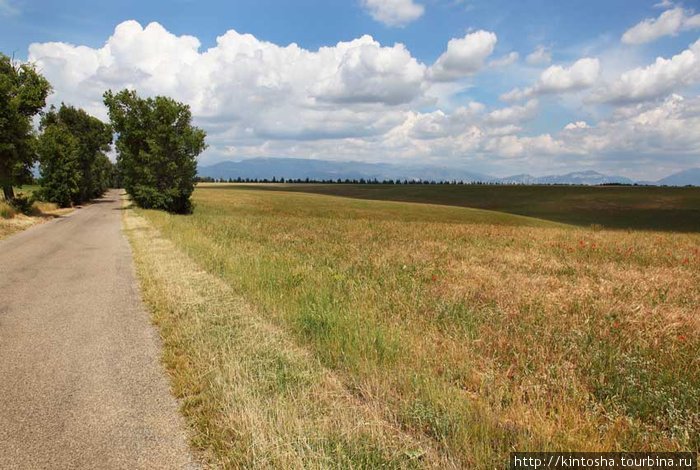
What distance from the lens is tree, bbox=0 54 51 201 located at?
30547mm

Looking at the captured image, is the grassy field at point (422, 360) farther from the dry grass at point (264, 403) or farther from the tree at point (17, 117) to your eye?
the tree at point (17, 117)

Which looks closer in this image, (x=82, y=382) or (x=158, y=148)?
(x=82, y=382)

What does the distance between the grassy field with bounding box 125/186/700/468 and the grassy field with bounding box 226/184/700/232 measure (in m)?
61.8

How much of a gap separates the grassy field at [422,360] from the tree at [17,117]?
90.2ft

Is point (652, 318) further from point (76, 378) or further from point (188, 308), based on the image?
point (76, 378)

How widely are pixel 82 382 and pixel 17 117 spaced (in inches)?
1383

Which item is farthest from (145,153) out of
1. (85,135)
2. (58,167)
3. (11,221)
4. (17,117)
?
(85,135)

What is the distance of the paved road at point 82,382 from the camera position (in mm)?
4254

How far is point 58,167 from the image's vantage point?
4784 cm

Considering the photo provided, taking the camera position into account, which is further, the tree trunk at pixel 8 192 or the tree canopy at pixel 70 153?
the tree canopy at pixel 70 153

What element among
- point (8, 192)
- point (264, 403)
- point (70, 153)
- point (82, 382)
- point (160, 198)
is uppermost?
point (70, 153)

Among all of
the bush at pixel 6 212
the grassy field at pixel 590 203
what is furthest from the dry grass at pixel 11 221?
the grassy field at pixel 590 203

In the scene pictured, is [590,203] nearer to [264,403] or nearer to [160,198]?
[160,198]

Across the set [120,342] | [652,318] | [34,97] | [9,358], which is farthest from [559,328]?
[34,97]
